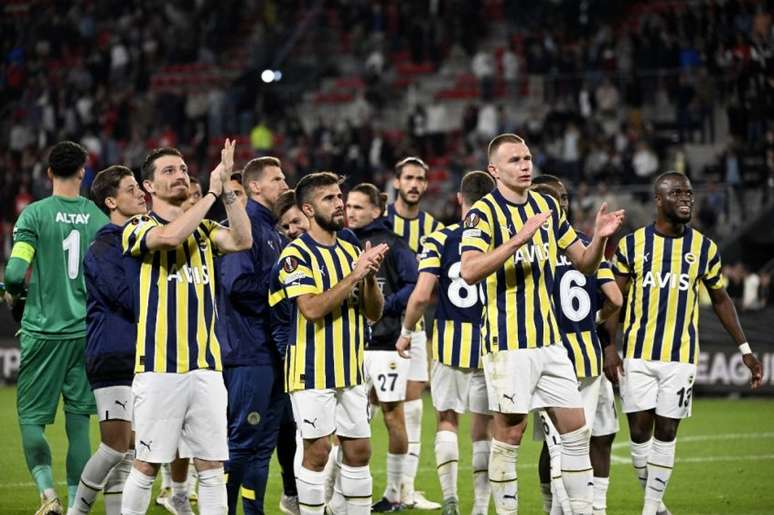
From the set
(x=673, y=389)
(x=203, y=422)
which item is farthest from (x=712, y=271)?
(x=203, y=422)

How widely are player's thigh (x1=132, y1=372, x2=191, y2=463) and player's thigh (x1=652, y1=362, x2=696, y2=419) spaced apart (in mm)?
3288

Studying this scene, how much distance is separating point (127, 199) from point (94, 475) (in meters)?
1.70

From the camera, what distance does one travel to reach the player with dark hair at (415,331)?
961cm

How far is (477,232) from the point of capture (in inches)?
295

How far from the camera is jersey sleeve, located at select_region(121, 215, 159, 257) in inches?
266

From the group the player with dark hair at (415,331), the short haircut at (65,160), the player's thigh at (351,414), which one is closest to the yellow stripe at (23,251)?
the short haircut at (65,160)

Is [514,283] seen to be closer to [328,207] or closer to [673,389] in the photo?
[328,207]

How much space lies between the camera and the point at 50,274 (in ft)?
27.4

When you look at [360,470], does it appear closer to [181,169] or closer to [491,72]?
[181,169]

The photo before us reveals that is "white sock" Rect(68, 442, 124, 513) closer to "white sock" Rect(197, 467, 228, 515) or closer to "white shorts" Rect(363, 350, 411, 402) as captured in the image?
"white sock" Rect(197, 467, 228, 515)

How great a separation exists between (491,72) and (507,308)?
2027 centimetres

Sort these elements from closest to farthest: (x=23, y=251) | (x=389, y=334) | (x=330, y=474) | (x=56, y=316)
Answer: (x=23, y=251) < (x=56, y=316) < (x=330, y=474) < (x=389, y=334)

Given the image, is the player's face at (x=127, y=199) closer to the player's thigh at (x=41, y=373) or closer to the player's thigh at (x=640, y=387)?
the player's thigh at (x=41, y=373)

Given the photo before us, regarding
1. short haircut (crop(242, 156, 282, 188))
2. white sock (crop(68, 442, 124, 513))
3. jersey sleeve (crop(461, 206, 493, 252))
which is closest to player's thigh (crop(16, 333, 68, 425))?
white sock (crop(68, 442, 124, 513))
